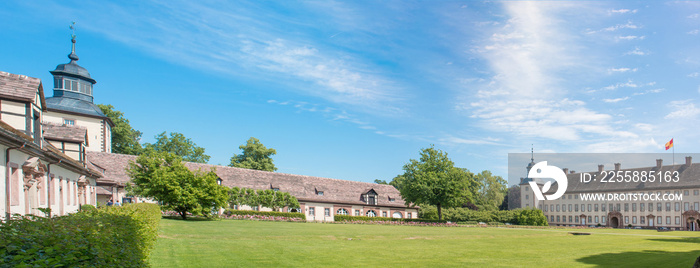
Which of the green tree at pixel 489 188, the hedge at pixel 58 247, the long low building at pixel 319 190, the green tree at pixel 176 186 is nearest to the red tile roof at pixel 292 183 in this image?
the long low building at pixel 319 190

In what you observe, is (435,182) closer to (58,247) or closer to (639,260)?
(639,260)

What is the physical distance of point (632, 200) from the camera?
88438 millimetres

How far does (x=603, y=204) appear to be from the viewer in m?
92.7

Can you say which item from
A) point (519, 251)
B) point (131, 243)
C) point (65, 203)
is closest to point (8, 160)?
point (131, 243)

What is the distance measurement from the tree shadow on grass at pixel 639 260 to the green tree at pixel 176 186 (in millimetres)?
28194

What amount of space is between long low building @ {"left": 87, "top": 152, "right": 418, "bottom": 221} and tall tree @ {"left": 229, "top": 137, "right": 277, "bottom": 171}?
1005cm

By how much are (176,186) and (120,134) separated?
4008 centimetres

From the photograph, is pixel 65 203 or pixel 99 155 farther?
pixel 99 155

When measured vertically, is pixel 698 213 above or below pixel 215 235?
below

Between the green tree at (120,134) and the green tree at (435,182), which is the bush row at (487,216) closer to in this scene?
the green tree at (435,182)

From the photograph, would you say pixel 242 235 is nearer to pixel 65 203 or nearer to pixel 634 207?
pixel 65 203

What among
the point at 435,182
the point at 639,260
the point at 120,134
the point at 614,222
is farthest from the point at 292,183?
the point at 614,222

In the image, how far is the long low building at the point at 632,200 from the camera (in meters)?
80.2

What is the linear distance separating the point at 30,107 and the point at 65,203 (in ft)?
22.8
